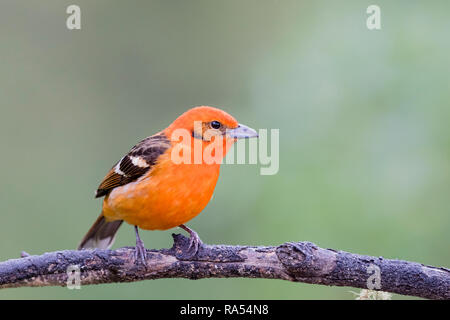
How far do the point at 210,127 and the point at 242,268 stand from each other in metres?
1.29

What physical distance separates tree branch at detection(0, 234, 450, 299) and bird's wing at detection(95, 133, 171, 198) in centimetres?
68

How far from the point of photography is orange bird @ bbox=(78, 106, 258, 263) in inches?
200

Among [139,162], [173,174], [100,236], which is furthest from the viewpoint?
[100,236]

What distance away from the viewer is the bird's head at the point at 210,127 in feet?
17.8

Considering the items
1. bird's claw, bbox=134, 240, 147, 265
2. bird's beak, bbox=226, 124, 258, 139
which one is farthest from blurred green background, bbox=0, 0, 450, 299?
bird's claw, bbox=134, 240, 147, 265

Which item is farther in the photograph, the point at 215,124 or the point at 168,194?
the point at 215,124

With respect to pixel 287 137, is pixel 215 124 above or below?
above

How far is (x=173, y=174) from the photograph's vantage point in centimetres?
514

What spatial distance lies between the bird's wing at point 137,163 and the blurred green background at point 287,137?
1186mm

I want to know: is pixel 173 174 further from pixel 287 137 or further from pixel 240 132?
pixel 287 137

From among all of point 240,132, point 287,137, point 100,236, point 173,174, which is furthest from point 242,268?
point 100,236

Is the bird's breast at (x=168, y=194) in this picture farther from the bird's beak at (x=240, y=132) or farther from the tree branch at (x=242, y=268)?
the bird's beak at (x=240, y=132)

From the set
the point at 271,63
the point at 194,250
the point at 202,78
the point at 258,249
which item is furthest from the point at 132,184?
the point at 202,78

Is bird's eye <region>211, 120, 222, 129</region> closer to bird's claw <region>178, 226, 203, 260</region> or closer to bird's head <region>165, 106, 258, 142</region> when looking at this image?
bird's head <region>165, 106, 258, 142</region>
